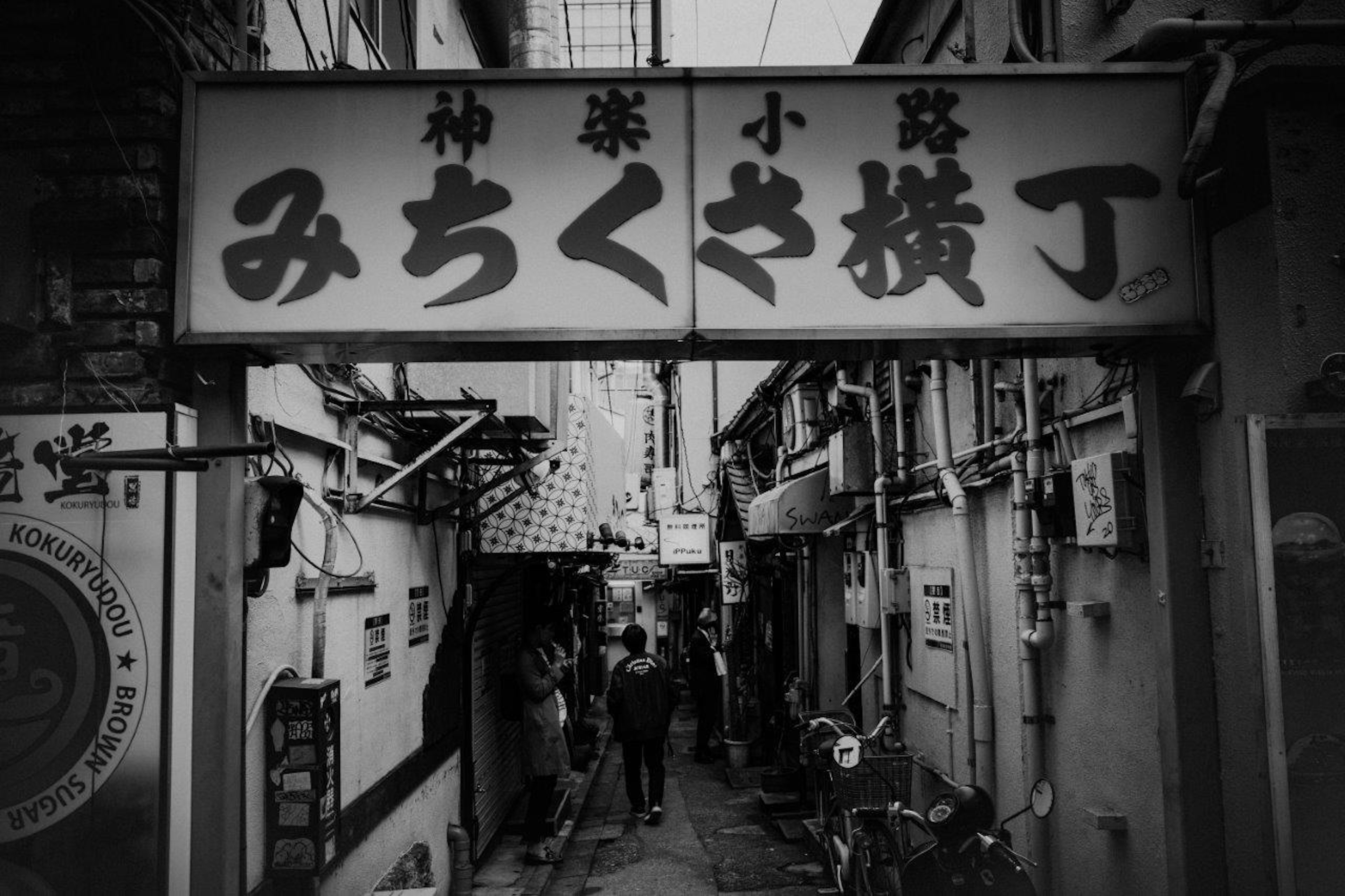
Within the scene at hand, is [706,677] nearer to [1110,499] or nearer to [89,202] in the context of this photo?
[1110,499]

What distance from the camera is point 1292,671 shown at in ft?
15.5

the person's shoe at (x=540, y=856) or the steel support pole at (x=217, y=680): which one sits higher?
the steel support pole at (x=217, y=680)

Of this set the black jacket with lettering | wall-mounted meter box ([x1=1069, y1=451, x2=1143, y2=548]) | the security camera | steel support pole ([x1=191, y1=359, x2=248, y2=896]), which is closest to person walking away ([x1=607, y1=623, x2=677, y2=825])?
the black jacket with lettering

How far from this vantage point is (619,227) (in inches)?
191

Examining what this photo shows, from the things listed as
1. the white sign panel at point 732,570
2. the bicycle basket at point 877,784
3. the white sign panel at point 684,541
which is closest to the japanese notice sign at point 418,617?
the bicycle basket at point 877,784

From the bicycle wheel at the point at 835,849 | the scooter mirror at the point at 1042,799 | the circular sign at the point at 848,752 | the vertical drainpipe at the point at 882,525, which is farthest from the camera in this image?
the vertical drainpipe at the point at 882,525

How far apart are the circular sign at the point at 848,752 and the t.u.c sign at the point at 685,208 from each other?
4.64m

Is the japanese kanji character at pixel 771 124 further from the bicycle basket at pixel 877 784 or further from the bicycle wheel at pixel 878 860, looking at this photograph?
the bicycle wheel at pixel 878 860

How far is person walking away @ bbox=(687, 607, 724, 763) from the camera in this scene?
18.7 metres

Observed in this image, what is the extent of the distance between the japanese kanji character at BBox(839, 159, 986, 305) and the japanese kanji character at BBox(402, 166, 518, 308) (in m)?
1.77

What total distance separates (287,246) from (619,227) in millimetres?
1685

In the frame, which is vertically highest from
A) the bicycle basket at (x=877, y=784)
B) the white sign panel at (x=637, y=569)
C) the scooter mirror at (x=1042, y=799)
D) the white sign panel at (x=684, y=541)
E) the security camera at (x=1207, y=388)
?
the security camera at (x=1207, y=388)

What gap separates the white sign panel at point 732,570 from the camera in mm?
19344

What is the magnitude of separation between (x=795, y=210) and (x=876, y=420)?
6966 mm
